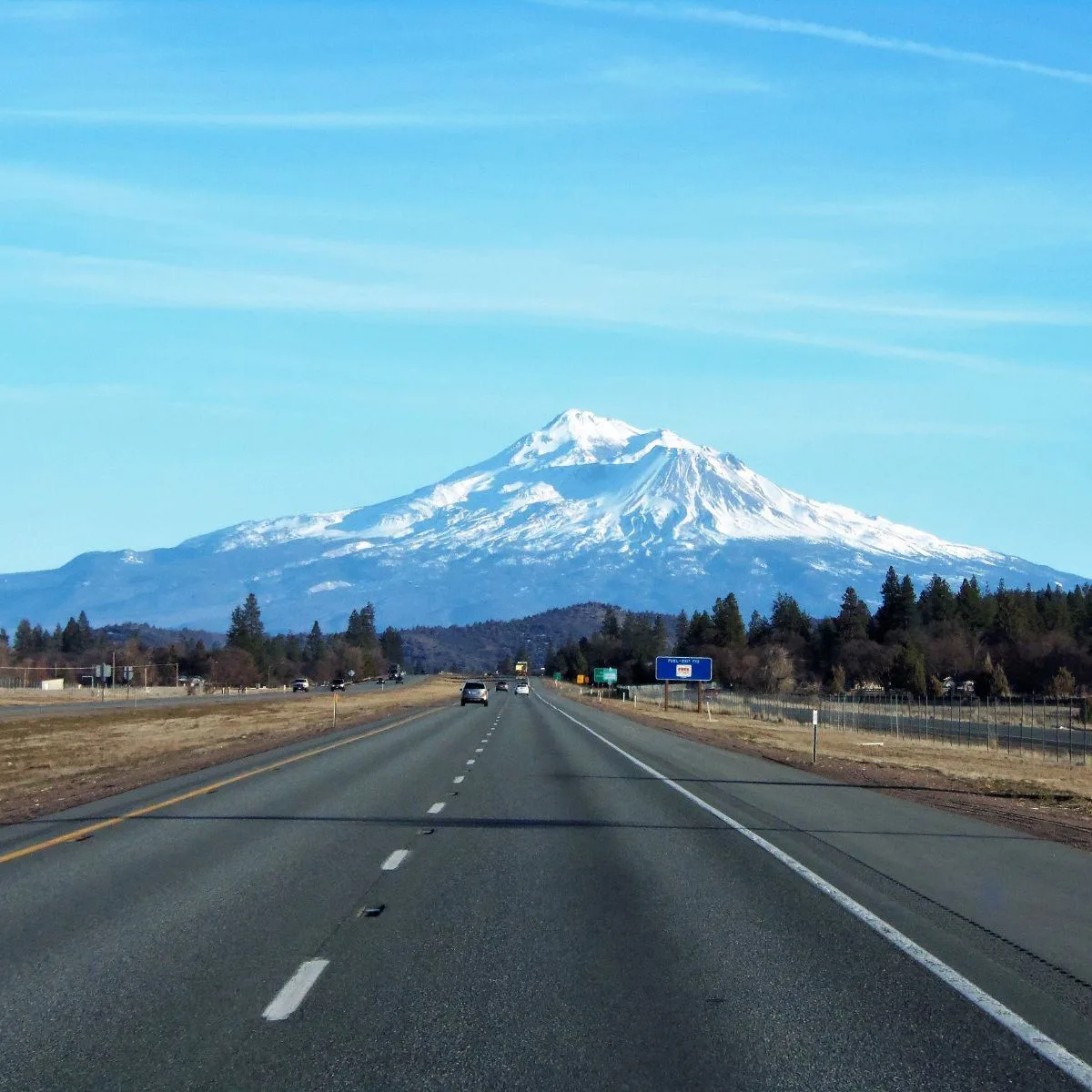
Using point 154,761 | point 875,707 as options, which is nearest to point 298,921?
point 154,761

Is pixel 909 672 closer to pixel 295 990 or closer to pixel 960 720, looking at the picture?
pixel 960 720

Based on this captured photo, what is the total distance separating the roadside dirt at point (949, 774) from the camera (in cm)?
2145

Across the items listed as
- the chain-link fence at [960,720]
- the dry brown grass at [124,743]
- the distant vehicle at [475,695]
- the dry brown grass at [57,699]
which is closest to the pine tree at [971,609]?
the chain-link fence at [960,720]

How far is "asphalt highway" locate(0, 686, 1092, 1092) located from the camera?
7020 millimetres

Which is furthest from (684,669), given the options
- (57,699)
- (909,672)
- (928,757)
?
(928,757)

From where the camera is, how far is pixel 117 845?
15.4 meters

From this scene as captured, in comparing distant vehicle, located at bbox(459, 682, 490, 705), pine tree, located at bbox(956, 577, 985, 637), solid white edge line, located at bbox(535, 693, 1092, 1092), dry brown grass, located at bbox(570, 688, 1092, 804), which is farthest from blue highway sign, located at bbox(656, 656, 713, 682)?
solid white edge line, located at bbox(535, 693, 1092, 1092)

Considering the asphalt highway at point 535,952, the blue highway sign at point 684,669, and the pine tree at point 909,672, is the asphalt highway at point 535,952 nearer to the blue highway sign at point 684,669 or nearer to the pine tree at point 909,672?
the blue highway sign at point 684,669

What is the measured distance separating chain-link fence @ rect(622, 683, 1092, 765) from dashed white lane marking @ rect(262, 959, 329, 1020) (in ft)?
138

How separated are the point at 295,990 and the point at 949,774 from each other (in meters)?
29.0

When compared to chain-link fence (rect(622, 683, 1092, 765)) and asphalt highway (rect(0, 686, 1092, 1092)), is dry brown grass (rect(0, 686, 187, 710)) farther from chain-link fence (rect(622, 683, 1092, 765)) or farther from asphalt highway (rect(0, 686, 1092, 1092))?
asphalt highway (rect(0, 686, 1092, 1092))

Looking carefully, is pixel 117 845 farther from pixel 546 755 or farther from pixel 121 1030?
pixel 546 755

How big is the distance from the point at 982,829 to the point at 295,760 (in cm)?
1649

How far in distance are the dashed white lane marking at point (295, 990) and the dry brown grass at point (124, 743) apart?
12.0 metres
